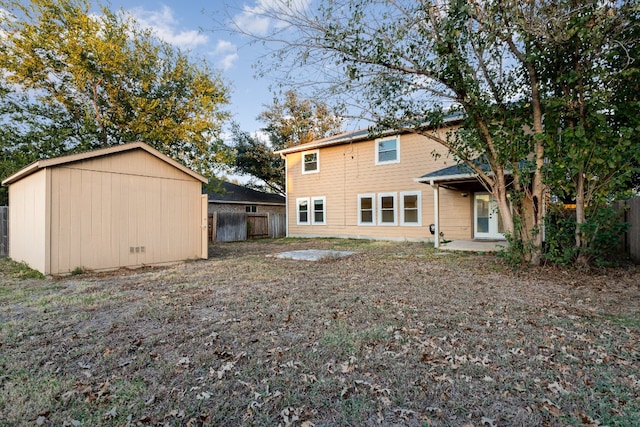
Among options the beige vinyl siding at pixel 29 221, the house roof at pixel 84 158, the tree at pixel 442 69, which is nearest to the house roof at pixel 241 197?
the beige vinyl siding at pixel 29 221

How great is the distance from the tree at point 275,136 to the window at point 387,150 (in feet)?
36.6

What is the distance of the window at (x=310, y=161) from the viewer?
15.7 m

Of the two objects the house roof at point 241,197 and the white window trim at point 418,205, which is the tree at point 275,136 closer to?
the house roof at point 241,197

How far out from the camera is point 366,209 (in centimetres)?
1430

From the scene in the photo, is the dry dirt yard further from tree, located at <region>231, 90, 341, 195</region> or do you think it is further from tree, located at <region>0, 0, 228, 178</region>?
tree, located at <region>231, 90, 341, 195</region>

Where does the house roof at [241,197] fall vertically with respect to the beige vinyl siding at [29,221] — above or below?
above

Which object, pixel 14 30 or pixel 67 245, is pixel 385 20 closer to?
pixel 67 245

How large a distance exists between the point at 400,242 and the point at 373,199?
2330 millimetres

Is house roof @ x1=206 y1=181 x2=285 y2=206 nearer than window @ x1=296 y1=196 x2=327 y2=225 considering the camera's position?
No

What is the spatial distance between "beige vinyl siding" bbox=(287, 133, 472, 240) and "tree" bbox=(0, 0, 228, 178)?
4948 millimetres

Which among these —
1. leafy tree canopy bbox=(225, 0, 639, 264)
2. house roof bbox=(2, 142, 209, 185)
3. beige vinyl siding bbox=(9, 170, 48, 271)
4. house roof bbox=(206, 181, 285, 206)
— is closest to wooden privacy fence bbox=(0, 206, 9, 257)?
beige vinyl siding bbox=(9, 170, 48, 271)

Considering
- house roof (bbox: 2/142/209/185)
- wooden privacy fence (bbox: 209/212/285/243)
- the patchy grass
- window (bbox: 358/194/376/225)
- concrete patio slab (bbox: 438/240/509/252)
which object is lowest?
the patchy grass

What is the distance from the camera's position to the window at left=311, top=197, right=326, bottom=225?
15656mm

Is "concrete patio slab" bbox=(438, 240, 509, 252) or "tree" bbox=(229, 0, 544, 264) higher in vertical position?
"tree" bbox=(229, 0, 544, 264)
